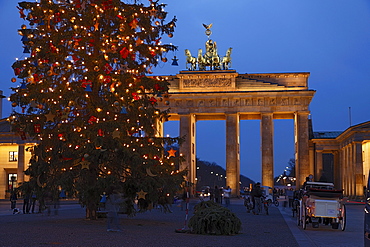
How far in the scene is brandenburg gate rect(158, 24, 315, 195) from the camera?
7688 centimetres

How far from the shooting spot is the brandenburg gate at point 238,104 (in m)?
76.9

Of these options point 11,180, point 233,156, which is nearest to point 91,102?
point 233,156

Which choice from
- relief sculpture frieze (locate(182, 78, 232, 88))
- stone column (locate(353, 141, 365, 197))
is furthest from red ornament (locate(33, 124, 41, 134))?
relief sculpture frieze (locate(182, 78, 232, 88))

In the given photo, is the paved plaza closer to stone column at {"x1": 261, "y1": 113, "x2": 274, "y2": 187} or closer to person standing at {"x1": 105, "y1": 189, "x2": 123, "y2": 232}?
person standing at {"x1": 105, "y1": 189, "x2": 123, "y2": 232}

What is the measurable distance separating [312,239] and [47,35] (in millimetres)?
13424

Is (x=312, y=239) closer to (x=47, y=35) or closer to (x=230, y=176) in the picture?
(x=47, y=35)

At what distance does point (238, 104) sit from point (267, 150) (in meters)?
6.87

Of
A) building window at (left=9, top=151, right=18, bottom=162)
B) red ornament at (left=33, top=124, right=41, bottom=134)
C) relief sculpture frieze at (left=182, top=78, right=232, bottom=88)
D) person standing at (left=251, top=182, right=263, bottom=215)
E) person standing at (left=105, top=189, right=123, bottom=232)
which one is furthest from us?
building window at (left=9, top=151, right=18, bottom=162)

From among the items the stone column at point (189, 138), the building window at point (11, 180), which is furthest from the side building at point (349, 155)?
the building window at point (11, 180)

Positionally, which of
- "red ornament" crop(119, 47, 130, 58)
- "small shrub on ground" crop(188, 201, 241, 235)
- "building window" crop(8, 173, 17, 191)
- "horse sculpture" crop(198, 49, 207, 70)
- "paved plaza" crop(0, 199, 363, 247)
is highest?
"horse sculpture" crop(198, 49, 207, 70)

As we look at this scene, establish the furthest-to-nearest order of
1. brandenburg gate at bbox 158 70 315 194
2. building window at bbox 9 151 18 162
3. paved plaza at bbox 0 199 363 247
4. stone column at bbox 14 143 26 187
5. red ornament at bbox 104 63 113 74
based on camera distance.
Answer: building window at bbox 9 151 18 162, brandenburg gate at bbox 158 70 315 194, stone column at bbox 14 143 26 187, red ornament at bbox 104 63 113 74, paved plaza at bbox 0 199 363 247

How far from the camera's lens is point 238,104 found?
7838 centimetres

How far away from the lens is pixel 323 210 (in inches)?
912

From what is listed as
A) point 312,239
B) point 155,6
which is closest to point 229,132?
point 155,6
